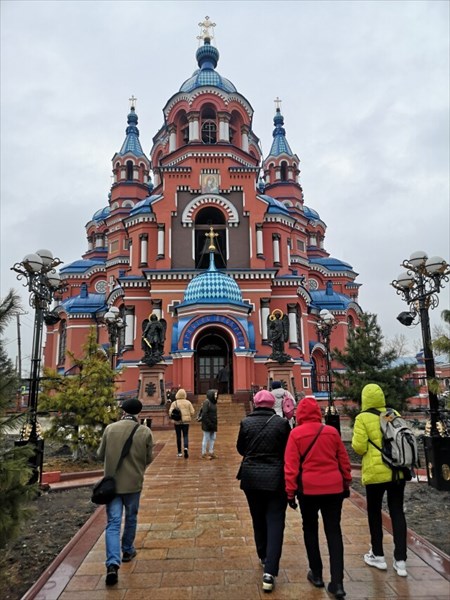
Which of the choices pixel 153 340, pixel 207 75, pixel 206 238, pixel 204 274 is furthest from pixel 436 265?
pixel 207 75

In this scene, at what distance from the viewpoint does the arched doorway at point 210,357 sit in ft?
78.3

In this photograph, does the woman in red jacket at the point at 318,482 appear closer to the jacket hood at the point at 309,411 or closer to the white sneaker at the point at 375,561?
the jacket hood at the point at 309,411

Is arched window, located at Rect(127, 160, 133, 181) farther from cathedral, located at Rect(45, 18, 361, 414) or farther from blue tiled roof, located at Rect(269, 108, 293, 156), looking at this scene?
blue tiled roof, located at Rect(269, 108, 293, 156)

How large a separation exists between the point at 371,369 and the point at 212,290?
1181 centimetres

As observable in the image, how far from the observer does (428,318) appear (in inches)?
378

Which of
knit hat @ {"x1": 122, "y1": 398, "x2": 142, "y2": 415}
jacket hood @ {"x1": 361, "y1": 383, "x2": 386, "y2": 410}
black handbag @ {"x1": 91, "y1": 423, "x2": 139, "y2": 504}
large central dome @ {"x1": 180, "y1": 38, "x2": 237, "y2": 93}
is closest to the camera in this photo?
black handbag @ {"x1": 91, "y1": 423, "x2": 139, "y2": 504}

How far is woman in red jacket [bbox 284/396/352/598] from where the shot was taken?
4.12m

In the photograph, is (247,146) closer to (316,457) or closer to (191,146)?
(191,146)

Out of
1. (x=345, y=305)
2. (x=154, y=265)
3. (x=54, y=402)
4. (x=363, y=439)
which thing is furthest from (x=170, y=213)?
(x=363, y=439)

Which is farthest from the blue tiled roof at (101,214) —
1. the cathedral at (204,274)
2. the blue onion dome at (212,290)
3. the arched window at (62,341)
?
the blue onion dome at (212,290)

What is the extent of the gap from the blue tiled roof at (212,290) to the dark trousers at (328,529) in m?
18.4

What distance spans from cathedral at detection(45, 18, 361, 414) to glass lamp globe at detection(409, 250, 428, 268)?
31.9ft

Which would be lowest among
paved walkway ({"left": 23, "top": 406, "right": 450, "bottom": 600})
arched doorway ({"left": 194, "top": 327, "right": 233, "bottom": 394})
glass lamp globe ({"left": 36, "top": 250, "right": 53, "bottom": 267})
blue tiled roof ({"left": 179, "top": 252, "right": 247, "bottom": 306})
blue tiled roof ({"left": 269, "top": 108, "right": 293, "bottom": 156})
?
paved walkway ({"left": 23, "top": 406, "right": 450, "bottom": 600})

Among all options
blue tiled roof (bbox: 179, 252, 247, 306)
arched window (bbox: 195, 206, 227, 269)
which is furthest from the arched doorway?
arched window (bbox: 195, 206, 227, 269)
